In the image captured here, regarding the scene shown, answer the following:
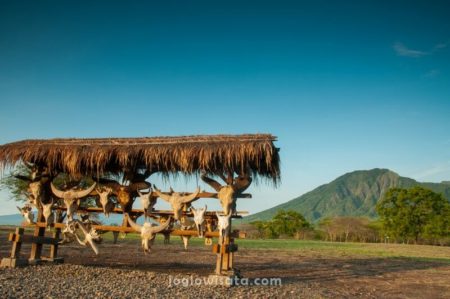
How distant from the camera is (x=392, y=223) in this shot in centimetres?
5822

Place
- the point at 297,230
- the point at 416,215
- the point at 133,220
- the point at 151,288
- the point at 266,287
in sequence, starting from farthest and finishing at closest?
the point at 297,230
the point at 416,215
the point at 133,220
the point at 266,287
the point at 151,288

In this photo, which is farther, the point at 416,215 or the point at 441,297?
the point at 416,215

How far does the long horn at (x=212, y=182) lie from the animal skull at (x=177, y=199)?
0.49 meters

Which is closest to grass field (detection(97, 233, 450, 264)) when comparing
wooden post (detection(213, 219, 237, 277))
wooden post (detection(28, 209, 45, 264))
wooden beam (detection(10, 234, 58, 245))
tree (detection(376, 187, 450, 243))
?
wooden post (detection(213, 219, 237, 277))

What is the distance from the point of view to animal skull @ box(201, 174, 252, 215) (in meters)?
10.2

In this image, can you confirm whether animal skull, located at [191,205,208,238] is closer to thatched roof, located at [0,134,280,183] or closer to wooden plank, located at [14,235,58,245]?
thatched roof, located at [0,134,280,183]

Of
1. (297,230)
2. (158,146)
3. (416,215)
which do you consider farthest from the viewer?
(297,230)

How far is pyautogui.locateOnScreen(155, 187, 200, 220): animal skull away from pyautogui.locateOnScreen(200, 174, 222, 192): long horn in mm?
489

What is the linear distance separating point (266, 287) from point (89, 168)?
6.63 m

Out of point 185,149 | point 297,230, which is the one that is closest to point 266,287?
point 185,149

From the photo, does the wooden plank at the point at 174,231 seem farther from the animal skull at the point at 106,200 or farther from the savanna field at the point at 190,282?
the savanna field at the point at 190,282

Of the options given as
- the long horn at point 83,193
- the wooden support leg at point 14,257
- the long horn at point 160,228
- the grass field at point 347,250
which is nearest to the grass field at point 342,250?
the grass field at point 347,250

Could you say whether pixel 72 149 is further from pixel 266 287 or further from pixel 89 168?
pixel 266 287

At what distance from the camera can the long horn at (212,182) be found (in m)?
10.7
